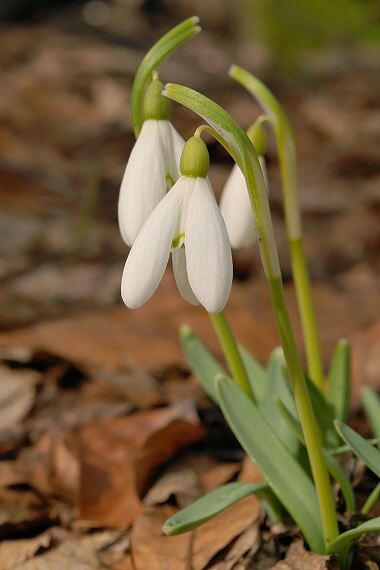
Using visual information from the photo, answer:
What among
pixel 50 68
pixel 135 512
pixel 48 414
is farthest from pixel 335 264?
pixel 50 68

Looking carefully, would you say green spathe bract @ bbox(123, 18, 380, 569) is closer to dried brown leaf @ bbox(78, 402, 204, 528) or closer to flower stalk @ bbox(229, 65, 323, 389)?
flower stalk @ bbox(229, 65, 323, 389)

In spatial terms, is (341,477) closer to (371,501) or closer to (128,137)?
(371,501)

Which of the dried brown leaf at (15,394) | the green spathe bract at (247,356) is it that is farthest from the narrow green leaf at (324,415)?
the dried brown leaf at (15,394)

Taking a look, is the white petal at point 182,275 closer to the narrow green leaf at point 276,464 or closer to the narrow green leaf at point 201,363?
the narrow green leaf at point 276,464

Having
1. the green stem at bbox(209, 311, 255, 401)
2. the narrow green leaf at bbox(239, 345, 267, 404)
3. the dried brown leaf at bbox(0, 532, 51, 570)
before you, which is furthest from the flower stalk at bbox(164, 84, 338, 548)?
the dried brown leaf at bbox(0, 532, 51, 570)

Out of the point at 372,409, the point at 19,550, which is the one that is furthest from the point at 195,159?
the point at 19,550

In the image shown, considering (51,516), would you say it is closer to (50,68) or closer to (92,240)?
(92,240)
